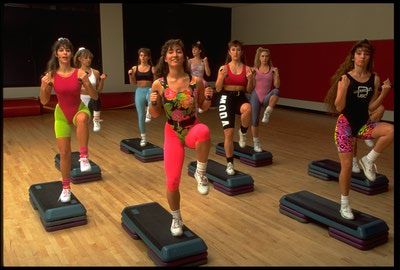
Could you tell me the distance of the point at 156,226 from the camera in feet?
12.5

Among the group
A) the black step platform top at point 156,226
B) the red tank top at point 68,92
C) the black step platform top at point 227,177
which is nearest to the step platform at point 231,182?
the black step platform top at point 227,177

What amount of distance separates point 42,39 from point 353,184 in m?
10.2

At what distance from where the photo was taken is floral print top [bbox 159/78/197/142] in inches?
137

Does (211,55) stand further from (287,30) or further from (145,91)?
(145,91)

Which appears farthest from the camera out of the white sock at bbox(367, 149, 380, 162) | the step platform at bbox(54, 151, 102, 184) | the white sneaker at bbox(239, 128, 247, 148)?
the white sneaker at bbox(239, 128, 247, 148)

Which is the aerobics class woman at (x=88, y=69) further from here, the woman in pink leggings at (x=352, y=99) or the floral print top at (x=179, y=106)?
the woman in pink leggings at (x=352, y=99)

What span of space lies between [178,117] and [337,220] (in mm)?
1919

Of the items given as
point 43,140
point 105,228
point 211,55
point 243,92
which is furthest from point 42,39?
point 105,228

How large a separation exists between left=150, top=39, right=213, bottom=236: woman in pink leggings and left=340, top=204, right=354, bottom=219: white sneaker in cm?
148

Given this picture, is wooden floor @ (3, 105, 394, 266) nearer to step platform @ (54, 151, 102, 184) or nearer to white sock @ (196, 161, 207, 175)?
step platform @ (54, 151, 102, 184)

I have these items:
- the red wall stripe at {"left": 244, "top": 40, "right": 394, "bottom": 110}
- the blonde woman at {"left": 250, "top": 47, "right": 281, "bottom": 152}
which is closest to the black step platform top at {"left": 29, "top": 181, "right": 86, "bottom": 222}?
the blonde woman at {"left": 250, "top": 47, "right": 281, "bottom": 152}

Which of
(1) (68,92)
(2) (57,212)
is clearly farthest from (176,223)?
(1) (68,92)

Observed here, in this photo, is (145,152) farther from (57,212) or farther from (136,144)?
(57,212)

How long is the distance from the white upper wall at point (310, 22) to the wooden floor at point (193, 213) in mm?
3814
